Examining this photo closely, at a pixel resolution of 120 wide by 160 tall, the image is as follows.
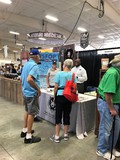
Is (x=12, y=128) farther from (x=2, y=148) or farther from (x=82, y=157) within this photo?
(x=82, y=157)

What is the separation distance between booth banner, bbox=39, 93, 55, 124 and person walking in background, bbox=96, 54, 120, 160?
4.52 feet

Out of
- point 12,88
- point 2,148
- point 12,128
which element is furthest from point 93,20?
point 2,148

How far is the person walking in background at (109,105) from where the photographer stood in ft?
6.54

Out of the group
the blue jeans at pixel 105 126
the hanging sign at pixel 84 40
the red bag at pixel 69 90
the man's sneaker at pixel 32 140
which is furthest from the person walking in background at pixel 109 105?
the hanging sign at pixel 84 40

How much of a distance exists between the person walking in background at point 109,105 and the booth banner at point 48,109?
4.52 feet

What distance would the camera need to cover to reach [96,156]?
233cm

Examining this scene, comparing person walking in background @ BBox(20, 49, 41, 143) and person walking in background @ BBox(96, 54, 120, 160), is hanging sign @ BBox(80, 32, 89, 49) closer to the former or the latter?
person walking in background @ BBox(20, 49, 41, 143)

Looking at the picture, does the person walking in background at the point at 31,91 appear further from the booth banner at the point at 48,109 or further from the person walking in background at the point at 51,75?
the person walking in background at the point at 51,75

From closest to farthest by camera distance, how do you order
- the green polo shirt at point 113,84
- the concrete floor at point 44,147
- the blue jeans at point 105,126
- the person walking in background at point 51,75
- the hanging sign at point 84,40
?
the green polo shirt at point 113,84, the blue jeans at point 105,126, the concrete floor at point 44,147, the person walking in background at point 51,75, the hanging sign at point 84,40

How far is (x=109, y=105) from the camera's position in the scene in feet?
6.66

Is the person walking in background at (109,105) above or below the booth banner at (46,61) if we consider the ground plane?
below

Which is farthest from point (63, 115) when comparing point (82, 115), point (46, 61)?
point (46, 61)

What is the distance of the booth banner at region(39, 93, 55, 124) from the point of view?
11.2ft

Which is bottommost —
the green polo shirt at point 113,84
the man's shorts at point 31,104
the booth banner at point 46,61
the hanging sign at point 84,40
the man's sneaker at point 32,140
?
the man's sneaker at point 32,140
